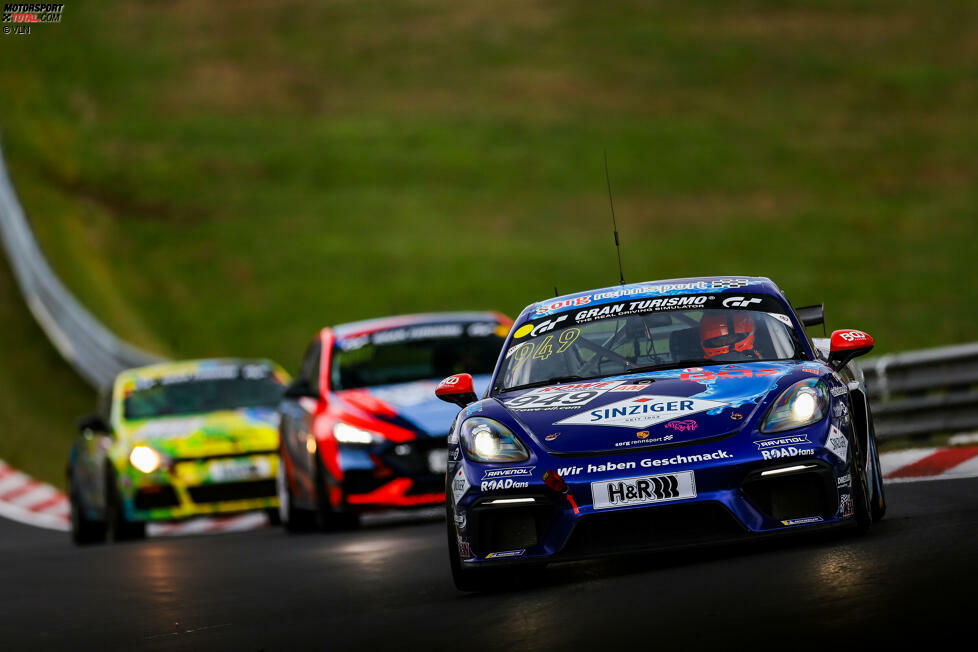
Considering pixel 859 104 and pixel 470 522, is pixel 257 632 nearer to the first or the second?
pixel 470 522

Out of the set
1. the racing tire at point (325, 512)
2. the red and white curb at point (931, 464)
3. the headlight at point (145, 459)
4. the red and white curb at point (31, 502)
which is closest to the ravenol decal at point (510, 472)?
the red and white curb at point (931, 464)

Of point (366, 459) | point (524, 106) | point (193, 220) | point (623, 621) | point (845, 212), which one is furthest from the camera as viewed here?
point (524, 106)

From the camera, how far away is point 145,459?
15.1 metres

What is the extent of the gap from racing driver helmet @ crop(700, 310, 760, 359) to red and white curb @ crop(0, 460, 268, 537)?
8.46 m

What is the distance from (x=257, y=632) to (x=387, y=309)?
25962 millimetres

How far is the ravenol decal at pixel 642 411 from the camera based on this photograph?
7.48 meters

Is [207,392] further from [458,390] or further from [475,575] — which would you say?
[475,575]

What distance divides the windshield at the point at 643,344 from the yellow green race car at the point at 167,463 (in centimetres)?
663

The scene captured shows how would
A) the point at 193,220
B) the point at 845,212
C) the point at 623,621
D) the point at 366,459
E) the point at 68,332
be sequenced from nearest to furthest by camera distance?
the point at 623,621, the point at 366,459, the point at 68,332, the point at 845,212, the point at 193,220

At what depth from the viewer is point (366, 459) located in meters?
12.8

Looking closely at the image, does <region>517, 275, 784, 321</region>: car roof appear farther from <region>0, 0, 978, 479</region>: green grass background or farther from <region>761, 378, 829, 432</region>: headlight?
<region>0, 0, 978, 479</region>: green grass background

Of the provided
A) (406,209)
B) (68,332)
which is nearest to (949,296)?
(68,332)

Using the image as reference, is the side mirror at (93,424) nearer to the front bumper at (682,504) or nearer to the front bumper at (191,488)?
the front bumper at (191,488)

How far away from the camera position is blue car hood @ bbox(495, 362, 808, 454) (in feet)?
24.3
